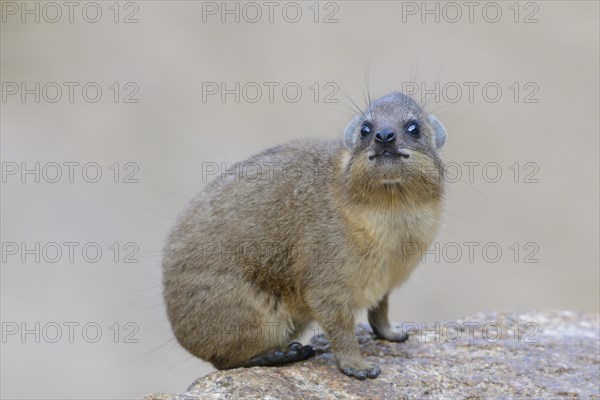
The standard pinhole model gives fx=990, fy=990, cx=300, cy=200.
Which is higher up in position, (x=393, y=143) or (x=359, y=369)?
(x=393, y=143)

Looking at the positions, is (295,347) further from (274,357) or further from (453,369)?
(453,369)

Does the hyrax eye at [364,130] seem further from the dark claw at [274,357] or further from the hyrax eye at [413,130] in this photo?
the dark claw at [274,357]

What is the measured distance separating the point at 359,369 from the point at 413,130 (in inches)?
84.7

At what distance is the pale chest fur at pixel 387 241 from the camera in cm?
870

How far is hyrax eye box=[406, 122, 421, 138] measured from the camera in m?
8.70

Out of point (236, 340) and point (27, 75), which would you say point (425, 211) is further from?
point (27, 75)

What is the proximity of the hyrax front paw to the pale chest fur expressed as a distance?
521mm

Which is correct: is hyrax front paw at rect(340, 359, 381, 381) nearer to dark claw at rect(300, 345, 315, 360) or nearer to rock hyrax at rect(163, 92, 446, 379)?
rock hyrax at rect(163, 92, 446, 379)

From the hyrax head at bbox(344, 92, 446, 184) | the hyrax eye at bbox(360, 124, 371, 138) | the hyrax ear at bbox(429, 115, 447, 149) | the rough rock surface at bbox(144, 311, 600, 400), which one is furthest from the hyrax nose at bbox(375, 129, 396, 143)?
the rough rock surface at bbox(144, 311, 600, 400)

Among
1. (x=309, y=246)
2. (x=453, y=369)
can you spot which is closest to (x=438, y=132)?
(x=309, y=246)

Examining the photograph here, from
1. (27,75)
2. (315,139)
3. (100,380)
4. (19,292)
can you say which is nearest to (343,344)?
(315,139)

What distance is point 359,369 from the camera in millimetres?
8648

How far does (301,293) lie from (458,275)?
10.7 m

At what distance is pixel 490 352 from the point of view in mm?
9664
